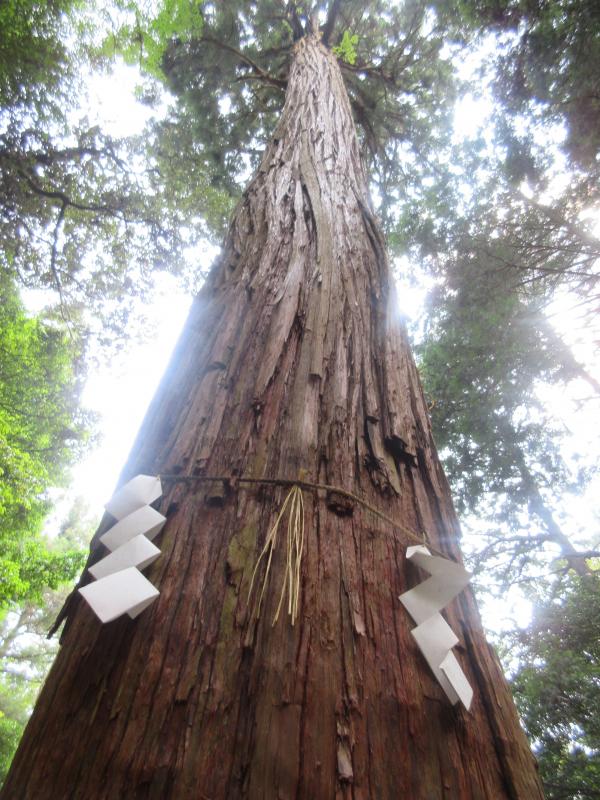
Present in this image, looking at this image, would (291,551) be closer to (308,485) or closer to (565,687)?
(308,485)

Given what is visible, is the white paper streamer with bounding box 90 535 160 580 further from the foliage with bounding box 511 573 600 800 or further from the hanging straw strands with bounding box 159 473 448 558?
the foliage with bounding box 511 573 600 800

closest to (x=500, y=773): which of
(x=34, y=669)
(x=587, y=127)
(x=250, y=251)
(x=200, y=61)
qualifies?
(x=250, y=251)

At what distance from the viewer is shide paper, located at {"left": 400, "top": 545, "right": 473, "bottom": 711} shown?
0.66m

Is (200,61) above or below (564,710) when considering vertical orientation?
above

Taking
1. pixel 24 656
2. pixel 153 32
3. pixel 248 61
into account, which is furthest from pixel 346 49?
pixel 24 656

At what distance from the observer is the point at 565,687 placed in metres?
3.70

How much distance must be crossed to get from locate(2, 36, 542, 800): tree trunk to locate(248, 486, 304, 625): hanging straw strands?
13 mm

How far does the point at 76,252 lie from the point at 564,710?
9438 millimetres

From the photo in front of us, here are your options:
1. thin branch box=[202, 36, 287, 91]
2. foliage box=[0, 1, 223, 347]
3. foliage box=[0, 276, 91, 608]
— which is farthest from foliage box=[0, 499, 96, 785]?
thin branch box=[202, 36, 287, 91]

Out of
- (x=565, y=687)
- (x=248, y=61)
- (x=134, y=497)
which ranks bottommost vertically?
(x=134, y=497)

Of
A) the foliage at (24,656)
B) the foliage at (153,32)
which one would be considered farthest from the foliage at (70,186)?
the foliage at (24,656)

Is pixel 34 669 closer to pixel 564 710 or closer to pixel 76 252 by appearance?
pixel 76 252

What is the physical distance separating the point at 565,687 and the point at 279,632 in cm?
453

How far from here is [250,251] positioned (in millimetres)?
1703
